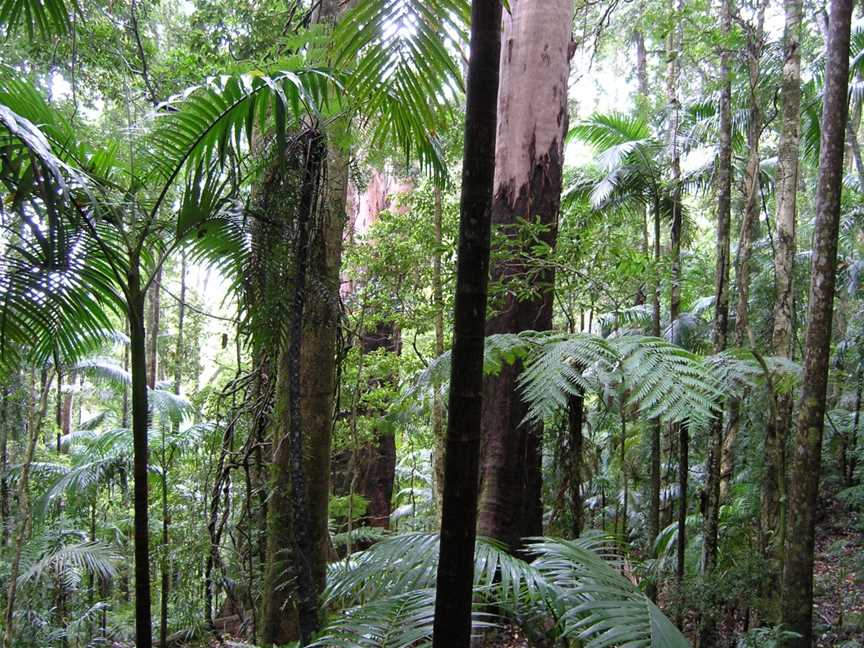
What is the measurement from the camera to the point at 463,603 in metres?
1.37

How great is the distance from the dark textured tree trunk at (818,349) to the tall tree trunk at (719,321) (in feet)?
1.99

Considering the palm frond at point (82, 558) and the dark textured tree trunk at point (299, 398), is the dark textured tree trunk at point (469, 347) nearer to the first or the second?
the dark textured tree trunk at point (299, 398)

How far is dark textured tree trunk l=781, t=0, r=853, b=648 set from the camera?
4164 mm

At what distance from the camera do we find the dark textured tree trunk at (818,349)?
13.7 ft

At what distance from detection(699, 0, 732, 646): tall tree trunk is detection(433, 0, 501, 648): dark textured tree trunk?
388 centimetres

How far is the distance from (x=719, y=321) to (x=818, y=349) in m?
1.00

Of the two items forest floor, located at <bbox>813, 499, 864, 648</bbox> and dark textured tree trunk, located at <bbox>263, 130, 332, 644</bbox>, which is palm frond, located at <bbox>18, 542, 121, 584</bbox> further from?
forest floor, located at <bbox>813, 499, 864, 648</bbox>

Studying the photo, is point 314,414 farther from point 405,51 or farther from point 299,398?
point 405,51

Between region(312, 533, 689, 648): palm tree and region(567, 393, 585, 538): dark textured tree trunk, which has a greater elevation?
region(567, 393, 585, 538): dark textured tree trunk

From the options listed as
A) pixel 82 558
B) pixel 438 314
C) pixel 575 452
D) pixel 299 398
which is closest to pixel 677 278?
pixel 438 314

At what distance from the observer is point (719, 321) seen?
514 centimetres

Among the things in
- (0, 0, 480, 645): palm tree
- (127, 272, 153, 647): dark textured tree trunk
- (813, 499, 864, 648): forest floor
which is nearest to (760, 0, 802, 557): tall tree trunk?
(813, 499, 864, 648): forest floor

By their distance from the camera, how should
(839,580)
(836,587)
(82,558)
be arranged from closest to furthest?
1. (82,558)
2. (839,580)
3. (836,587)

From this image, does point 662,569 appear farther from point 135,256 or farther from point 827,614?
point 135,256
